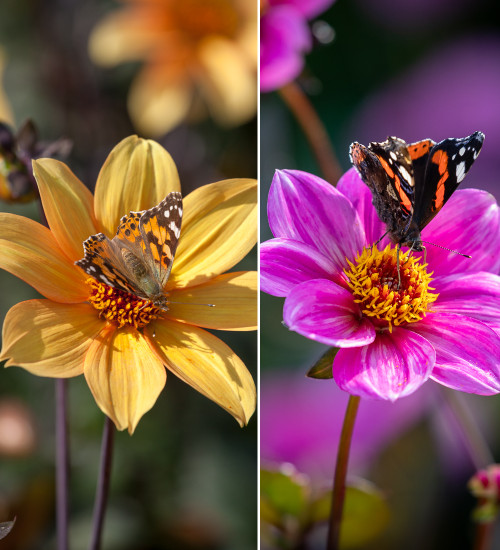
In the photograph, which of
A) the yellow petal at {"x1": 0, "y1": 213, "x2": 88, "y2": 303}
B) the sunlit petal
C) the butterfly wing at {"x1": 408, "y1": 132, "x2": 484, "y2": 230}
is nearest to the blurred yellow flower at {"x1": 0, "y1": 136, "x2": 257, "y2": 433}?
the yellow petal at {"x1": 0, "y1": 213, "x2": 88, "y2": 303}

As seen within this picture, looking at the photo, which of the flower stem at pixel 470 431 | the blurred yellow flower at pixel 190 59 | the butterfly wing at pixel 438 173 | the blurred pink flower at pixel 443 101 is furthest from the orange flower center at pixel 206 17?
the flower stem at pixel 470 431

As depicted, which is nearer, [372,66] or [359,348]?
[359,348]

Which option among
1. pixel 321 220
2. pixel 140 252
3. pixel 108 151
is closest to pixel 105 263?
pixel 140 252

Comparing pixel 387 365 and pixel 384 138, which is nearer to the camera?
pixel 387 365

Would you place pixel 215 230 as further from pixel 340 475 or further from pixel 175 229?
pixel 340 475

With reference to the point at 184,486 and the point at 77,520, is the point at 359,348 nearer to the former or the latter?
the point at 184,486

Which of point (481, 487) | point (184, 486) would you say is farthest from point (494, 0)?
point (184, 486)
